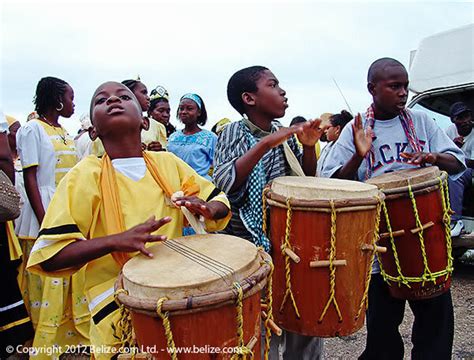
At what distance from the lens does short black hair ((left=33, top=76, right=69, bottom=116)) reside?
3.30m

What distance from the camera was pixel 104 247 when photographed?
1.50 m

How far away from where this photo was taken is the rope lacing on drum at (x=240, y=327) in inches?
51.3

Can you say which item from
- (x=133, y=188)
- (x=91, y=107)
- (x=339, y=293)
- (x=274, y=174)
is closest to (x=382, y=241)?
(x=339, y=293)

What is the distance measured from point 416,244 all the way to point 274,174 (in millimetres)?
818

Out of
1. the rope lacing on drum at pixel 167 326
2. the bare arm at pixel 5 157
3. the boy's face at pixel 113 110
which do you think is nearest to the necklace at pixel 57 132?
the bare arm at pixel 5 157

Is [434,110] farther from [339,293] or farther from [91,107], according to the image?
[91,107]

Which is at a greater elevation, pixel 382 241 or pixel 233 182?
pixel 233 182

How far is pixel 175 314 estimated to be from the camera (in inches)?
49.7

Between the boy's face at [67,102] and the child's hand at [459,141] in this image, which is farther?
the child's hand at [459,141]

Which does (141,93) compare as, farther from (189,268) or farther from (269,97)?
(189,268)

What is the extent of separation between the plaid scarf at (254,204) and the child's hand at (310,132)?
0.26 metres

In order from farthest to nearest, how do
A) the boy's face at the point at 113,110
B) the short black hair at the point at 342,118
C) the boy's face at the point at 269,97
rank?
the short black hair at the point at 342,118
the boy's face at the point at 269,97
the boy's face at the point at 113,110

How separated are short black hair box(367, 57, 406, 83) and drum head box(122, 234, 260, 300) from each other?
146cm

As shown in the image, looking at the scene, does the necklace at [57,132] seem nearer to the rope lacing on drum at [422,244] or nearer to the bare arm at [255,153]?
the bare arm at [255,153]
